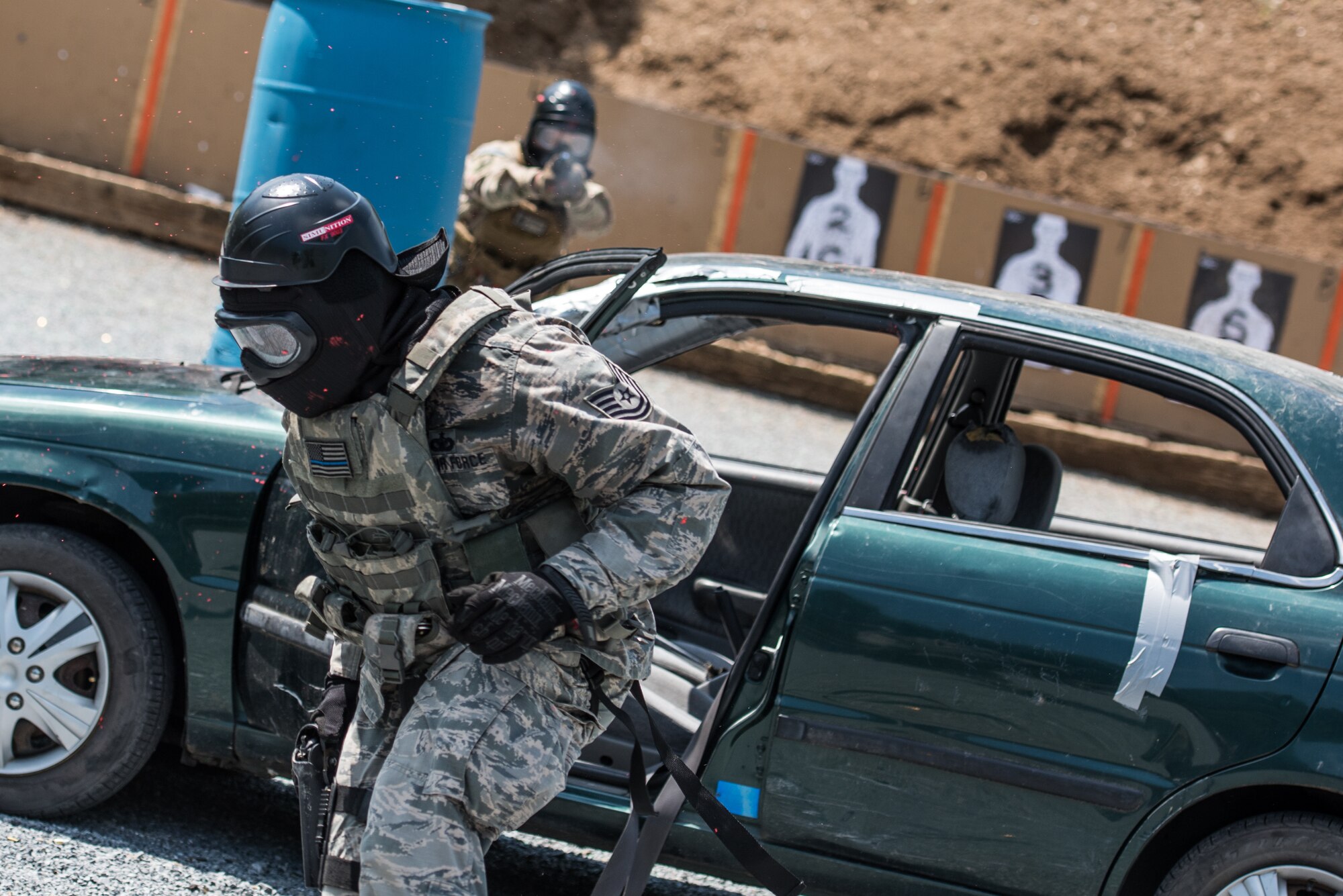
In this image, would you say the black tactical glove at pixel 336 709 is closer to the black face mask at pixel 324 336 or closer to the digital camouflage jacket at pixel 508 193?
the black face mask at pixel 324 336

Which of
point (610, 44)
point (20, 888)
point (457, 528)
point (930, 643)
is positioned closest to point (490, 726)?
point (457, 528)

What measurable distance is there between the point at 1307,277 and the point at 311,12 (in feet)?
27.8

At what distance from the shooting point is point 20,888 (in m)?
2.71

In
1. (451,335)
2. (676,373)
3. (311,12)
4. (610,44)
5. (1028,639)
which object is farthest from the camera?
(610,44)

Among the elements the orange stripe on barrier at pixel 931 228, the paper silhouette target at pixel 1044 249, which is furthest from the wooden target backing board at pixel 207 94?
the paper silhouette target at pixel 1044 249

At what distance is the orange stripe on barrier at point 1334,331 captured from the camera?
10234 mm

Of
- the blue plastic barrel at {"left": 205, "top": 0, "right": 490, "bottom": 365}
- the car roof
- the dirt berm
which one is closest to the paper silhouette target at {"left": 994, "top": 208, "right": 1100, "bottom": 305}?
the dirt berm

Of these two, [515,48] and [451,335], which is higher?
A: [515,48]

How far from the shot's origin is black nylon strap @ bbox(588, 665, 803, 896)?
7.85ft

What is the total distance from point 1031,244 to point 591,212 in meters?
5.30

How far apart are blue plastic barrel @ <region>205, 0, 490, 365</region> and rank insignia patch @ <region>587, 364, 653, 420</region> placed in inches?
98.0

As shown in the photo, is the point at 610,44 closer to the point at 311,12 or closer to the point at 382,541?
the point at 311,12

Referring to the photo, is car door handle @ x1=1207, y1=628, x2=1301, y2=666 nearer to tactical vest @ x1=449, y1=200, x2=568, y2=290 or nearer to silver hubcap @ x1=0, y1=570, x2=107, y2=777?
silver hubcap @ x1=0, y1=570, x2=107, y2=777

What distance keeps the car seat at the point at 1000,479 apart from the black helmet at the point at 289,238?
5.51 feet
